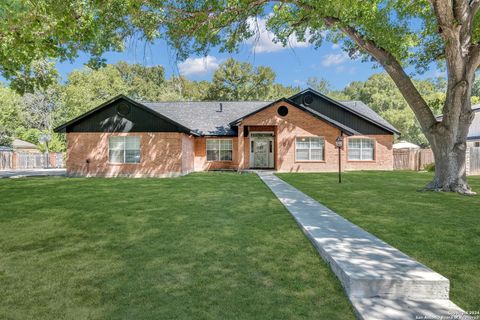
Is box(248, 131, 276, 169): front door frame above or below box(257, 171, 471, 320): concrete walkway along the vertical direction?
above

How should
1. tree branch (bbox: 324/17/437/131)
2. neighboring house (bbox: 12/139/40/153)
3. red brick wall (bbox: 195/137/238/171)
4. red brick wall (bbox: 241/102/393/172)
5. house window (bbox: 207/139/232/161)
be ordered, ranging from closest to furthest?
tree branch (bbox: 324/17/437/131)
red brick wall (bbox: 241/102/393/172)
red brick wall (bbox: 195/137/238/171)
house window (bbox: 207/139/232/161)
neighboring house (bbox: 12/139/40/153)

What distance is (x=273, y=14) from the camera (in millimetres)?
13883

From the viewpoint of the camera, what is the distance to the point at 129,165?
781 inches

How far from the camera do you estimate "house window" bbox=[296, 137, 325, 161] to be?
870 inches

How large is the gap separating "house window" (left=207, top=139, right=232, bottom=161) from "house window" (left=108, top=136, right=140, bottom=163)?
642 cm

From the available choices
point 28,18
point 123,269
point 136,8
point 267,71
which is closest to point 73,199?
point 28,18

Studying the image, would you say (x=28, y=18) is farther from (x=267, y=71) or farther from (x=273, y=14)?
(x=267, y=71)

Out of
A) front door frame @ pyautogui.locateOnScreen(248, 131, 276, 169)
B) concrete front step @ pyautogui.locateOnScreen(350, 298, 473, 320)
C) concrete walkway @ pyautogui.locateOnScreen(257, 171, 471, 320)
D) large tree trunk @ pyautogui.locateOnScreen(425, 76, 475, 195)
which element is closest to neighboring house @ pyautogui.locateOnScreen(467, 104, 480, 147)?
front door frame @ pyautogui.locateOnScreen(248, 131, 276, 169)

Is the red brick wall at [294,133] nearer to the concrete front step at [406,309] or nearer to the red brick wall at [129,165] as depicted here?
the red brick wall at [129,165]

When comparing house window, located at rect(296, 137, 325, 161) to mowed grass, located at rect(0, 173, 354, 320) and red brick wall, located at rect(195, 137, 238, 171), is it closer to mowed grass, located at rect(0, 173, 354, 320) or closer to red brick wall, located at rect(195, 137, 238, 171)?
red brick wall, located at rect(195, 137, 238, 171)

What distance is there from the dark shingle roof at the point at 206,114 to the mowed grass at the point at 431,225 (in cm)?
1511

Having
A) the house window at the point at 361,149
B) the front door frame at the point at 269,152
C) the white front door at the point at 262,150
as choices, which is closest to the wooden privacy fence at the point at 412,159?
the house window at the point at 361,149

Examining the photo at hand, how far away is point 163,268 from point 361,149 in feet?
79.2

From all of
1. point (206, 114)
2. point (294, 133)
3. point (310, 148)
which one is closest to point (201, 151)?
point (206, 114)
